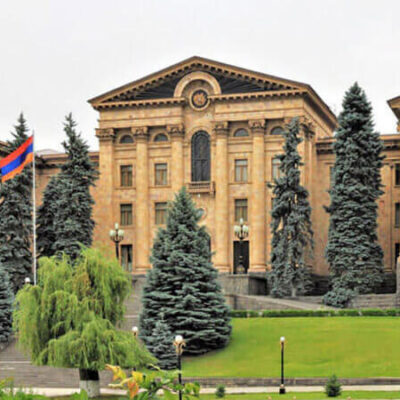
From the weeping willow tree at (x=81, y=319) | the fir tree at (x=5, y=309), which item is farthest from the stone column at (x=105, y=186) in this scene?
the weeping willow tree at (x=81, y=319)

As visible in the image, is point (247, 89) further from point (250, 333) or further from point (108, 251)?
point (108, 251)

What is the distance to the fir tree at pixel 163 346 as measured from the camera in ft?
117

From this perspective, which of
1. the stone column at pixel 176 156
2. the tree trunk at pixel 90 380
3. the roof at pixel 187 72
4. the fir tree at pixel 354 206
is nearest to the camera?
the tree trunk at pixel 90 380

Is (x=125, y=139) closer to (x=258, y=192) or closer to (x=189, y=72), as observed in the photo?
(x=189, y=72)

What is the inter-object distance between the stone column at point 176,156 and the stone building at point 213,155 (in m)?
0.08

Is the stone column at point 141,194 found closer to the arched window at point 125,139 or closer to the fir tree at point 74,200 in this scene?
the arched window at point 125,139

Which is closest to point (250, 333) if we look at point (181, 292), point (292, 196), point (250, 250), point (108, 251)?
point (181, 292)

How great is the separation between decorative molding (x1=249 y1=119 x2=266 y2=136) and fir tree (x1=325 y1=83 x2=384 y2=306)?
26.6 feet

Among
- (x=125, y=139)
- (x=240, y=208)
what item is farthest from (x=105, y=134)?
(x=240, y=208)

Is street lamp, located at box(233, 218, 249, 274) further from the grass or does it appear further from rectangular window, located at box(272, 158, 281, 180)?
the grass

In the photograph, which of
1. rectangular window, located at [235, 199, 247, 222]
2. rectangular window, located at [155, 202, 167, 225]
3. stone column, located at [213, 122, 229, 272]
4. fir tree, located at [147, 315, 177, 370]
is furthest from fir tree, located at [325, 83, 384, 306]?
fir tree, located at [147, 315, 177, 370]

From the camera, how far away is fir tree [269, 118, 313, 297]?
166 ft

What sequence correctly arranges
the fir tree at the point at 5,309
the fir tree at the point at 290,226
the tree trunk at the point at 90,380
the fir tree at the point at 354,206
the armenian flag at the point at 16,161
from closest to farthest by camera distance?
the tree trunk at the point at 90,380, the fir tree at the point at 5,309, the armenian flag at the point at 16,161, the fir tree at the point at 354,206, the fir tree at the point at 290,226

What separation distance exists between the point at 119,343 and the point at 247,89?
3103cm
